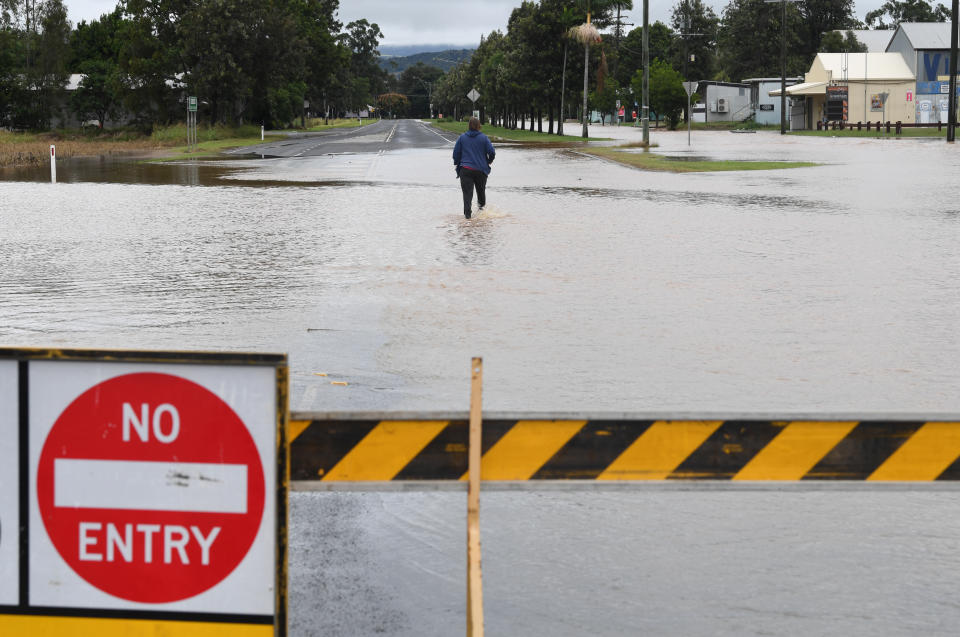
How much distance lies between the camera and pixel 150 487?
11.3ft

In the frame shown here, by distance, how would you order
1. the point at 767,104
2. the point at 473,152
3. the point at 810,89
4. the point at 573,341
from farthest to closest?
the point at 767,104 < the point at 810,89 < the point at 473,152 < the point at 573,341

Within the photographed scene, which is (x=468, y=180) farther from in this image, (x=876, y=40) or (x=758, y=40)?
(x=758, y=40)

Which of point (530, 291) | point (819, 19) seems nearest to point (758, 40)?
point (819, 19)

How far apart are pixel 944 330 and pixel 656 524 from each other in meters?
5.56

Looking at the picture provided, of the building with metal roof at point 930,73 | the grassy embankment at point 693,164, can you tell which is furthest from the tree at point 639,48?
the grassy embankment at point 693,164

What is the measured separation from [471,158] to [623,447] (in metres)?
17.7

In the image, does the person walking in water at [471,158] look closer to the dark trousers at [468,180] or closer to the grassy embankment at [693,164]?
the dark trousers at [468,180]

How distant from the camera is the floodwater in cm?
489

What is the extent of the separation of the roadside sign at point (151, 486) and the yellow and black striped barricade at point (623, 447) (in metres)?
0.20

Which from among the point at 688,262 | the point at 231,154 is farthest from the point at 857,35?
the point at 688,262

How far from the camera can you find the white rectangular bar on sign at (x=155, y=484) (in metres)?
3.43

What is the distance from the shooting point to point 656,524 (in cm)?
579

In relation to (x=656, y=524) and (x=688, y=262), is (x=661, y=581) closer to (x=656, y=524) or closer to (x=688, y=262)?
(x=656, y=524)

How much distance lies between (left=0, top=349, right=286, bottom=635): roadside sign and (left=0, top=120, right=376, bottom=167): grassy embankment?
4234cm
